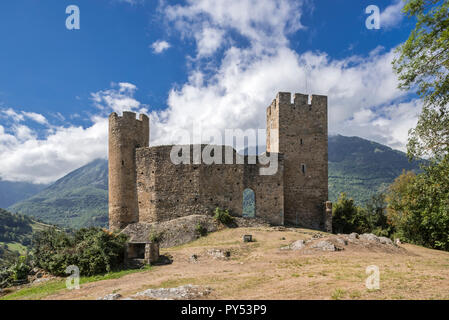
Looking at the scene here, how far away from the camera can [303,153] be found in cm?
2580

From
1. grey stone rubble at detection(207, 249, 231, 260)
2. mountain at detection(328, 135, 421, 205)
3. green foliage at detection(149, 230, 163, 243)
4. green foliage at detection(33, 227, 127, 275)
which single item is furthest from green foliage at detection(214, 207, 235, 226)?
mountain at detection(328, 135, 421, 205)

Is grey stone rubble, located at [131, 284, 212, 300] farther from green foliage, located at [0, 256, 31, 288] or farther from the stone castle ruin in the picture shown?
the stone castle ruin

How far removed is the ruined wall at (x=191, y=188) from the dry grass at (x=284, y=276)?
5620 mm

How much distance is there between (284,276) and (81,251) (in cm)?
1170

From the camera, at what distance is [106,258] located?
14.3 metres

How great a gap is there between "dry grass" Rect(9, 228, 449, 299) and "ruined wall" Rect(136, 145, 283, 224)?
5.62m

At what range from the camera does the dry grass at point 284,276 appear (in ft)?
25.8

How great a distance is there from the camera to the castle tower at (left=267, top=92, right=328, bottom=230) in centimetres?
2545

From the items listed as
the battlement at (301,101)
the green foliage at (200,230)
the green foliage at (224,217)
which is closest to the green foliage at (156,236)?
the green foliage at (200,230)

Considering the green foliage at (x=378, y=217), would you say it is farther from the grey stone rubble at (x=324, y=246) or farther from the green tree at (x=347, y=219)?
the grey stone rubble at (x=324, y=246)

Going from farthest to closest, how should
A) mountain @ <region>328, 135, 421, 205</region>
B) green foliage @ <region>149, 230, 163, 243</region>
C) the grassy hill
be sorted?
mountain @ <region>328, 135, 421, 205</region>, the grassy hill, green foliage @ <region>149, 230, 163, 243</region>

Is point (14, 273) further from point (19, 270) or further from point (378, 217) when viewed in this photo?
point (378, 217)

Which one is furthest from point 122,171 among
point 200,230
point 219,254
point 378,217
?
point 378,217
